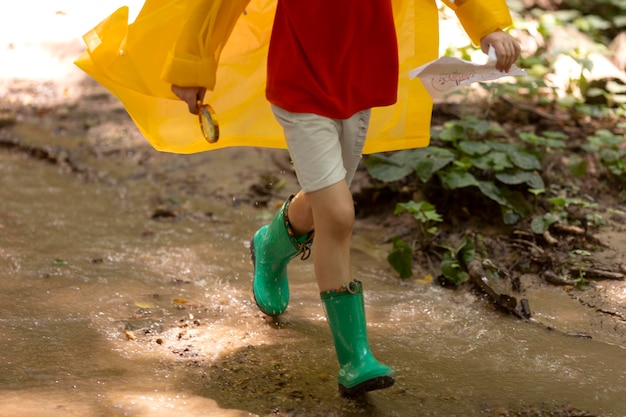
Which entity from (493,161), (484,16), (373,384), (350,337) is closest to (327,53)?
(484,16)

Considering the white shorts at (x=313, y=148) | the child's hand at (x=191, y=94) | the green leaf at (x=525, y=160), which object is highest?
the child's hand at (x=191, y=94)

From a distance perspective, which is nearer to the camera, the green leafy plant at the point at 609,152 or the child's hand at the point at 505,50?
the child's hand at the point at 505,50

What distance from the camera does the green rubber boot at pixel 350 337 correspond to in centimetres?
233

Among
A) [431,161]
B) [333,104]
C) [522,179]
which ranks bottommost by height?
[522,179]

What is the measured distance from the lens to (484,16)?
8.42 ft

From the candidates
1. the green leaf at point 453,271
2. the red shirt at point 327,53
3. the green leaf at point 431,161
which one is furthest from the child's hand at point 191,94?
the green leaf at point 431,161

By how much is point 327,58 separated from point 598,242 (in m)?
1.82

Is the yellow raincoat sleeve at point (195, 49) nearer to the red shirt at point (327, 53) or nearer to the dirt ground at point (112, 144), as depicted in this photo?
the red shirt at point (327, 53)

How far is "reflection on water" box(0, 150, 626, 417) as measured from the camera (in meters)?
2.36

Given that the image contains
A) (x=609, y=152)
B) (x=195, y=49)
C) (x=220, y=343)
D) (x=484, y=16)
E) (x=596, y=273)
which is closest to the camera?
(x=195, y=49)

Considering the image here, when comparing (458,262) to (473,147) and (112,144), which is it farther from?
(112,144)

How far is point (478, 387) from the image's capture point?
2.48m

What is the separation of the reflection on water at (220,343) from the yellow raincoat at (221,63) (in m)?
0.66

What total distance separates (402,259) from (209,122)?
1.26 m
